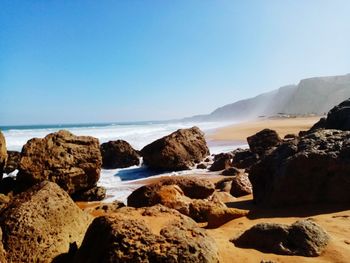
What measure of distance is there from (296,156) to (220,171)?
5.80m

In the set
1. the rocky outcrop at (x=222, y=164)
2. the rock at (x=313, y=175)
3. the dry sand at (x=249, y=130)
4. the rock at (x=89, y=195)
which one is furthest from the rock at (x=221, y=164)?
the dry sand at (x=249, y=130)

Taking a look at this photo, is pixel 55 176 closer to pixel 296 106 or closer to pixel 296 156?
pixel 296 156

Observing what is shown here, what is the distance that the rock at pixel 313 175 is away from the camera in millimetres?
5879

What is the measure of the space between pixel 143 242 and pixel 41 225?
4.64 ft

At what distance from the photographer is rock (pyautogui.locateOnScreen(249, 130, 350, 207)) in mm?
5879

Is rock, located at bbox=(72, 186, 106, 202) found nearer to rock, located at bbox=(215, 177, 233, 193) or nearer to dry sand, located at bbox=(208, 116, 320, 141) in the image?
rock, located at bbox=(215, 177, 233, 193)

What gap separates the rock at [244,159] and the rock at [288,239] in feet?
25.3

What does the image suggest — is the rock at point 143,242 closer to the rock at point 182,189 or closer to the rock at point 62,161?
the rock at point 182,189

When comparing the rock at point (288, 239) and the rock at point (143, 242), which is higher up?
the rock at point (143, 242)

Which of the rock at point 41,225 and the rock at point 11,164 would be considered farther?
the rock at point 11,164

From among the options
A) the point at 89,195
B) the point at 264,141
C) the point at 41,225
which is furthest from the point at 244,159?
the point at 41,225

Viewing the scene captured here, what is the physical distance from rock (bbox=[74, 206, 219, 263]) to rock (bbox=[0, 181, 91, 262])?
0.62m

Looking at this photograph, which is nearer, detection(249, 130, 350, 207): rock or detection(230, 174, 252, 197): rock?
detection(249, 130, 350, 207): rock

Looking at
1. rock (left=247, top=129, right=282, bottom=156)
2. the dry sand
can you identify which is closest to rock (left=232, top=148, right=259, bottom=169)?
rock (left=247, top=129, right=282, bottom=156)
